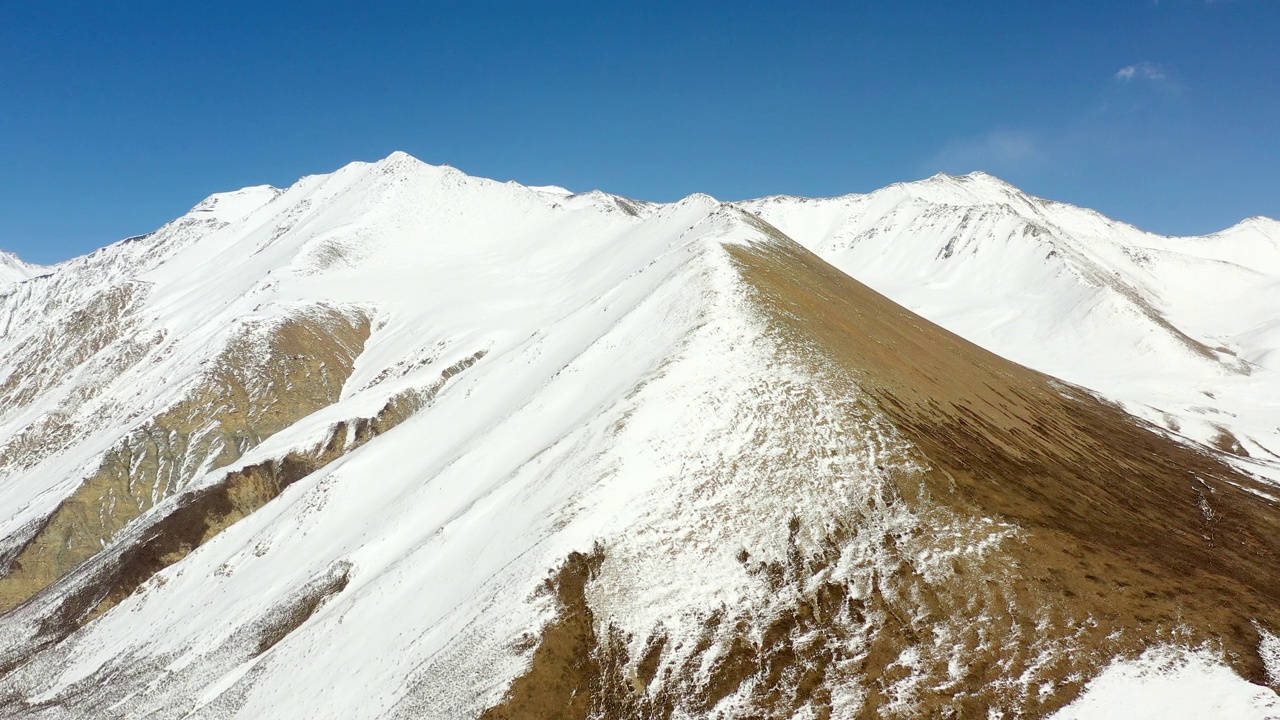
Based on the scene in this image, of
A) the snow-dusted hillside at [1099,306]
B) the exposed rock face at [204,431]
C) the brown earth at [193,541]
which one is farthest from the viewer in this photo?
the snow-dusted hillside at [1099,306]

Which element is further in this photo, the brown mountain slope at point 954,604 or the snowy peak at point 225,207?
the snowy peak at point 225,207

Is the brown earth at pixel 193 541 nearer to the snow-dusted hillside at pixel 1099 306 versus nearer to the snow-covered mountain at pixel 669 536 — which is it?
the snow-covered mountain at pixel 669 536

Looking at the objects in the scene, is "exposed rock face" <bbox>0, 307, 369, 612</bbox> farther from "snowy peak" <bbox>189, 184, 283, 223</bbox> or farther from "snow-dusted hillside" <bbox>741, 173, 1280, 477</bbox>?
"snowy peak" <bbox>189, 184, 283, 223</bbox>

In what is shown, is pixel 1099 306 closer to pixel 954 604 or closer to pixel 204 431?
pixel 954 604

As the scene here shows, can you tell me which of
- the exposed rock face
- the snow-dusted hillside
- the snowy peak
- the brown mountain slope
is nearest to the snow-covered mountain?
the brown mountain slope

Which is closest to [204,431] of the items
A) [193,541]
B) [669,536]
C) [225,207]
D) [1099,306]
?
[193,541]

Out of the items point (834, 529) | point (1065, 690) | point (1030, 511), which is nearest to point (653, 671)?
point (834, 529)

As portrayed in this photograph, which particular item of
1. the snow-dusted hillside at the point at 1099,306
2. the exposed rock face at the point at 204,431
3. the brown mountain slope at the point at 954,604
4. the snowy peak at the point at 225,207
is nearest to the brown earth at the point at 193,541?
the exposed rock face at the point at 204,431
